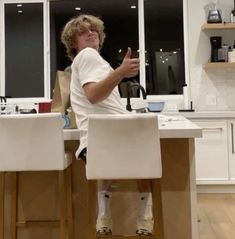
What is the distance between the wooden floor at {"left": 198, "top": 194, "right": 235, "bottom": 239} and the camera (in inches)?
130

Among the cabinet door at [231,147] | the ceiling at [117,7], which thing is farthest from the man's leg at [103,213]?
the ceiling at [117,7]

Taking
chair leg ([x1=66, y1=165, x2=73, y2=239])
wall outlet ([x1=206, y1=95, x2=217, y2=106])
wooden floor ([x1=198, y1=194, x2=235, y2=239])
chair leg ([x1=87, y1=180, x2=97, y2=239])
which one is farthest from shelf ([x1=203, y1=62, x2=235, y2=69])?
chair leg ([x1=87, y1=180, x2=97, y2=239])

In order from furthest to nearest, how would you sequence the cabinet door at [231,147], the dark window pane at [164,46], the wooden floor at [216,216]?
the dark window pane at [164,46]
the cabinet door at [231,147]
the wooden floor at [216,216]

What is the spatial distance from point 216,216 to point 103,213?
1.89 meters

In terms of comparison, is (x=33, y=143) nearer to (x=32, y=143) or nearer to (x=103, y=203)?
(x=32, y=143)

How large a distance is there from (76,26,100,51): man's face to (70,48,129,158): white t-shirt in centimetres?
18

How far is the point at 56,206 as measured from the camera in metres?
2.75

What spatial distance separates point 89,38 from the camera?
Result: 2.42 m

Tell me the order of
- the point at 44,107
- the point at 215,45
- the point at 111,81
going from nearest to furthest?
1. the point at 111,81
2. the point at 44,107
3. the point at 215,45

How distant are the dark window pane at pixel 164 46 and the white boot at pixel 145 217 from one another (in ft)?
11.9

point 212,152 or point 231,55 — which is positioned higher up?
point 231,55

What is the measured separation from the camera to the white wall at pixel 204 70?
5391 mm

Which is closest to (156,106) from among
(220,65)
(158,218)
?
(220,65)

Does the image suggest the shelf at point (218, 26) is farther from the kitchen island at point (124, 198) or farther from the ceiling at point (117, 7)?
the kitchen island at point (124, 198)
